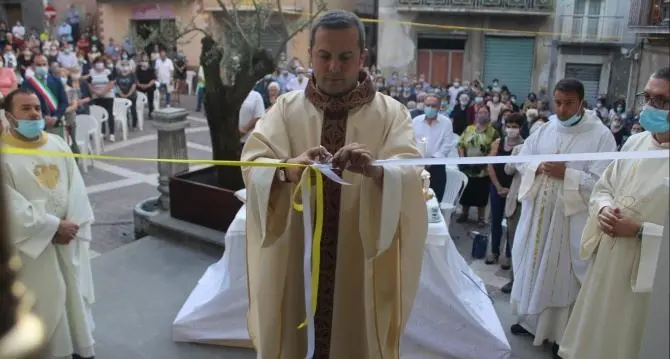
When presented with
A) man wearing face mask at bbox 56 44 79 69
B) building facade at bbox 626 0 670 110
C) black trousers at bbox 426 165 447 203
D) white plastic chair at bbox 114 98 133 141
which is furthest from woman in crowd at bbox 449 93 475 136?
man wearing face mask at bbox 56 44 79 69

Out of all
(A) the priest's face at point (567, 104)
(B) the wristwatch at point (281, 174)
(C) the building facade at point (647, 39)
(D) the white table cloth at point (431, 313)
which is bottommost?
(D) the white table cloth at point (431, 313)

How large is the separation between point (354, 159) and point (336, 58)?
0.45m

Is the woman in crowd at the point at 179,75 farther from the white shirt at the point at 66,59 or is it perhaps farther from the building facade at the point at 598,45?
the building facade at the point at 598,45

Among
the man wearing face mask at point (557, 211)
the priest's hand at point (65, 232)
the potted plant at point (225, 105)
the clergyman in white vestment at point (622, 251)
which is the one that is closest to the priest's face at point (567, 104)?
the man wearing face mask at point (557, 211)

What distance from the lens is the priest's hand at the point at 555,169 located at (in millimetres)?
3791

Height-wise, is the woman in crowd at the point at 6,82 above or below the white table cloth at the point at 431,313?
above

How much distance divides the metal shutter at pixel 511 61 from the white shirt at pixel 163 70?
25.2ft

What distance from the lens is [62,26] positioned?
20.4 metres

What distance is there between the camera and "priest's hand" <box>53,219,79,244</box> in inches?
130

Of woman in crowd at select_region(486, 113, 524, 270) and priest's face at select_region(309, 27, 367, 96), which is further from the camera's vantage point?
woman in crowd at select_region(486, 113, 524, 270)

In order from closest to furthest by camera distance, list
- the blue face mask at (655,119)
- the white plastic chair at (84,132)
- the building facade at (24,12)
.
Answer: the blue face mask at (655,119) → the white plastic chair at (84,132) → the building facade at (24,12)

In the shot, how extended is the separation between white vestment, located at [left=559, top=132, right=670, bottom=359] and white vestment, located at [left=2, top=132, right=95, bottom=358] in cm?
267

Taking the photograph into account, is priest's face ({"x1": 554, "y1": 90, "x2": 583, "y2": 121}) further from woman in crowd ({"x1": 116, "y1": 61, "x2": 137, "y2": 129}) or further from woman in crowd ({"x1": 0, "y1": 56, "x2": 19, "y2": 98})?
woman in crowd ({"x1": 116, "y1": 61, "x2": 137, "y2": 129})

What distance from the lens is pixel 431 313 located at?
3863 millimetres
